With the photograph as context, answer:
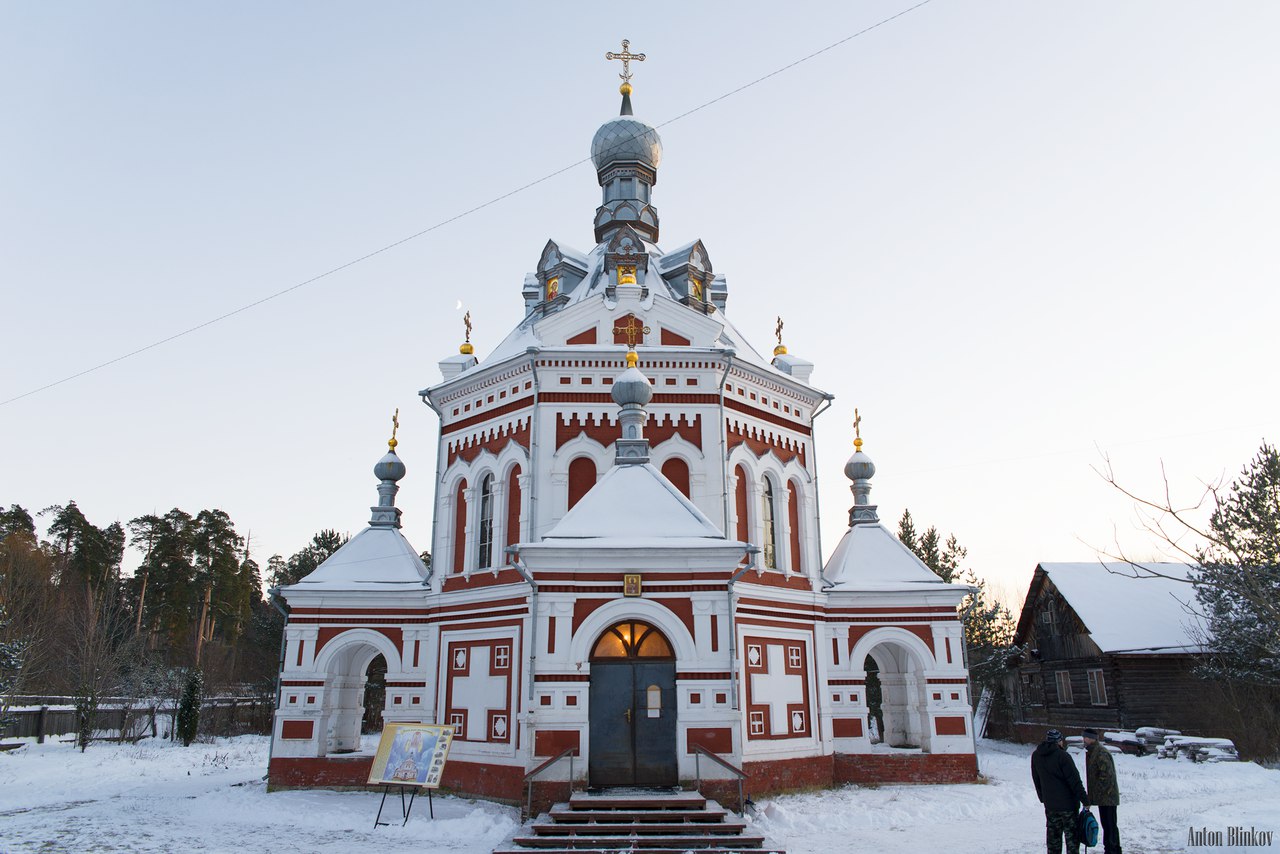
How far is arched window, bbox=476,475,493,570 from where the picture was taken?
18484 mm

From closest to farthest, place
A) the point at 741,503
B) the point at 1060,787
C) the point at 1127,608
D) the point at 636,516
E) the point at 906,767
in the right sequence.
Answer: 1. the point at 1060,787
2. the point at 636,516
3. the point at 906,767
4. the point at 741,503
5. the point at 1127,608

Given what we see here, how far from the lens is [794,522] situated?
19.6 m

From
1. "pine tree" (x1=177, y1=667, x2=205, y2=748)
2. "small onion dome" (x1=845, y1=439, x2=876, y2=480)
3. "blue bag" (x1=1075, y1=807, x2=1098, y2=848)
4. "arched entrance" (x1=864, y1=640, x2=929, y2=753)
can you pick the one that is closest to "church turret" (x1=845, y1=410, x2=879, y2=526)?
"small onion dome" (x1=845, y1=439, x2=876, y2=480)

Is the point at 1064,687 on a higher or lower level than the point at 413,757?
higher

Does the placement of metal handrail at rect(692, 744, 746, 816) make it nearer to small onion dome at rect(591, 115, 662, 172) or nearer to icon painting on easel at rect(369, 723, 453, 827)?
icon painting on easel at rect(369, 723, 453, 827)

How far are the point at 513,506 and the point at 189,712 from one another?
1843 centimetres

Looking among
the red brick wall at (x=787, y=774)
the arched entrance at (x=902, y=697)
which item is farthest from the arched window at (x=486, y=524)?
the arched entrance at (x=902, y=697)

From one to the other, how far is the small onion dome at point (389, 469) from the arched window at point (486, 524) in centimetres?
384

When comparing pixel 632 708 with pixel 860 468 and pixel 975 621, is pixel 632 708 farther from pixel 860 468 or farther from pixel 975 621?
pixel 975 621

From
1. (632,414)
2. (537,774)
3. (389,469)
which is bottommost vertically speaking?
(537,774)

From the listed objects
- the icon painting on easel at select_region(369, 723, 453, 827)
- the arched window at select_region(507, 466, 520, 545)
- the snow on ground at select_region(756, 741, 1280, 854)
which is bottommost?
the snow on ground at select_region(756, 741, 1280, 854)

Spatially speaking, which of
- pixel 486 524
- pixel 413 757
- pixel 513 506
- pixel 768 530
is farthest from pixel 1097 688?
pixel 413 757

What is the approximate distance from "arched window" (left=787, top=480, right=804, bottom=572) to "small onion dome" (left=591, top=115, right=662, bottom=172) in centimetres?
1092

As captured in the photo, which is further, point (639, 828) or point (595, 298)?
point (595, 298)
